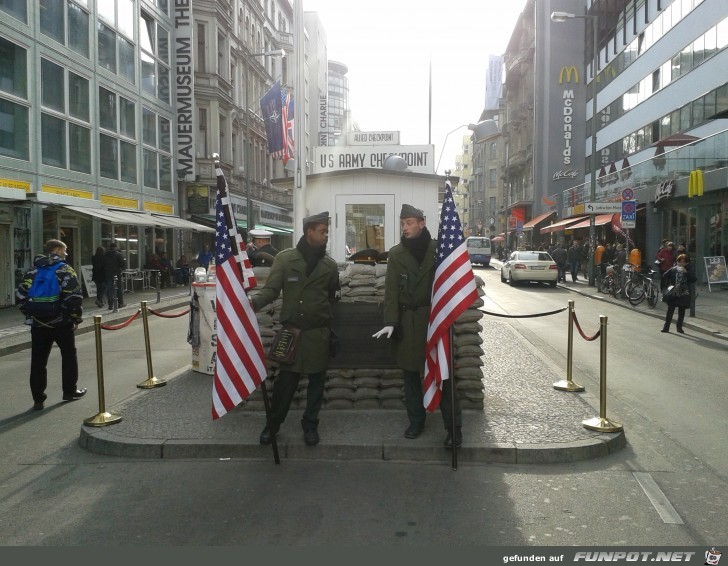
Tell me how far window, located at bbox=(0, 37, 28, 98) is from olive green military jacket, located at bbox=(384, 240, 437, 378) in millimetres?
16212

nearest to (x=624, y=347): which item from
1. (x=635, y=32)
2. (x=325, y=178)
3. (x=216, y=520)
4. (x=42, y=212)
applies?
(x=325, y=178)

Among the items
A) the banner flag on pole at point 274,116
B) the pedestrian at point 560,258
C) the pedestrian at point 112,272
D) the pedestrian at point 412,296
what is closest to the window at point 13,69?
the pedestrian at point 112,272

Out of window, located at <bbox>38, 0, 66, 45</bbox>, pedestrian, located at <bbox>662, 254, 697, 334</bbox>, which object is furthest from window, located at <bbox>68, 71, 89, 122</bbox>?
pedestrian, located at <bbox>662, 254, 697, 334</bbox>

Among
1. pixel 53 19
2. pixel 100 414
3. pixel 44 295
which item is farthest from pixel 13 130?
pixel 100 414

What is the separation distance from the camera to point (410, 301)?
539 cm

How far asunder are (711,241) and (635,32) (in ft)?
56.2

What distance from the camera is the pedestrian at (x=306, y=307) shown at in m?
5.30

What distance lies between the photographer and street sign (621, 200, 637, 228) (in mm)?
20750

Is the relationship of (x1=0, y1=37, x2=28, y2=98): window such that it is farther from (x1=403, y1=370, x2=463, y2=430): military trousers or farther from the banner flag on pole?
(x1=403, y1=370, x2=463, y2=430): military trousers

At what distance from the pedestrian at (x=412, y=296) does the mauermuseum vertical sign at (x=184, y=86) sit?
27.2m

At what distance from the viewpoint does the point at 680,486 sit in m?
4.71

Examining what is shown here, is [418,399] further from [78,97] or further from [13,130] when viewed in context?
[78,97]

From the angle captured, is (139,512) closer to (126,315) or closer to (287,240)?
(126,315)

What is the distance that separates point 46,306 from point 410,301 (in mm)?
4200
